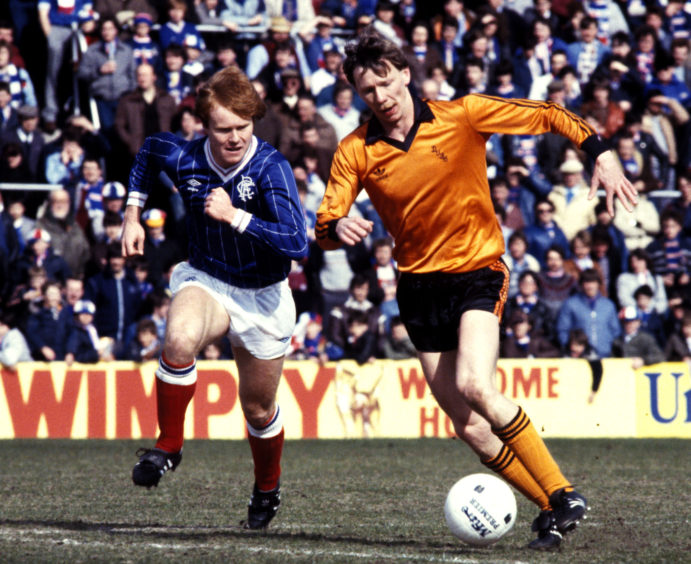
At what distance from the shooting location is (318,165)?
47.6ft

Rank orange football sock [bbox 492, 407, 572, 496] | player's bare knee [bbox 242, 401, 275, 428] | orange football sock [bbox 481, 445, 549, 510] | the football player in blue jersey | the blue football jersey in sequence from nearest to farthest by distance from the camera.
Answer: orange football sock [bbox 492, 407, 572, 496] → orange football sock [bbox 481, 445, 549, 510] → the football player in blue jersey → the blue football jersey → player's bare knee [bbox 242, 401, 275, 428]

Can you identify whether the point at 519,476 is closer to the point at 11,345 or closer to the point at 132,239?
the point at 132,239

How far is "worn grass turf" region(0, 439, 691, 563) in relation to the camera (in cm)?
588

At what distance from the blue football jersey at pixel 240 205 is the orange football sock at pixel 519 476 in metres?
1.42

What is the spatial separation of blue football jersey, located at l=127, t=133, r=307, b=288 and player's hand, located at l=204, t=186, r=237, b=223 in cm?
22

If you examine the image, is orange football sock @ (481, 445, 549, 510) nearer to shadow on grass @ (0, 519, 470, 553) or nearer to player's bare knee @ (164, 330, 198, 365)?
shadow on grass @ (0, 519, 470, 553)

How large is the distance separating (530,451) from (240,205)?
193 cm

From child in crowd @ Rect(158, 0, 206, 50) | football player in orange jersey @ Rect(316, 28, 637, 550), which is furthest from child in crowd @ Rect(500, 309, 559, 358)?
football player in orange jersey @ Rect(316, 28, 637, 550)

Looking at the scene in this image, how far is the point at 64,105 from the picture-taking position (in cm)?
1502

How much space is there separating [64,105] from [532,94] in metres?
5.77

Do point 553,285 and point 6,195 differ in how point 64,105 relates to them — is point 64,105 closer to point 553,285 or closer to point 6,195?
point 6,195

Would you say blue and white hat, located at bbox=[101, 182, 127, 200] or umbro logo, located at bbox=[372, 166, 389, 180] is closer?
umbro logo, located at bbox=[372, 166, 389, 180]

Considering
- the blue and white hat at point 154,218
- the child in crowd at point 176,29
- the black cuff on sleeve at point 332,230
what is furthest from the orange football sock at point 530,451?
the child in crowd at point 176,29

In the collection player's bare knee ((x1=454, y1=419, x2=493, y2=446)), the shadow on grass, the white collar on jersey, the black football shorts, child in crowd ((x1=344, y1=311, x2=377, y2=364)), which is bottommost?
child in crowd ((x1=344, y1=311, x2=377, y2=364))
